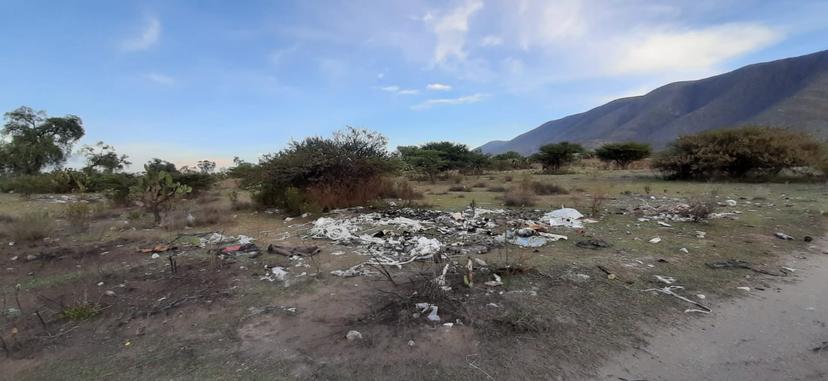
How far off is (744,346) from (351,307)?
2.91m

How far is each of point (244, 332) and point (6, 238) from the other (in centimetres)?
681

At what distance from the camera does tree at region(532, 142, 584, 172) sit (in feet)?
91.0

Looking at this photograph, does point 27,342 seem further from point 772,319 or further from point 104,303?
point 772,319

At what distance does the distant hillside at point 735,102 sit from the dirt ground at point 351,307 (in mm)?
68150

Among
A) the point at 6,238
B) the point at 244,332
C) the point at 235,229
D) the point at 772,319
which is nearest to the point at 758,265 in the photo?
the point at 772,319

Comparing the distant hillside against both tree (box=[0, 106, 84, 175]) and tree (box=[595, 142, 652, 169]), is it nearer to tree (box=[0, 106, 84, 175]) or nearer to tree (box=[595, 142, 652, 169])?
tree (box=[595, 142, 652, 169])

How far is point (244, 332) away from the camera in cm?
308

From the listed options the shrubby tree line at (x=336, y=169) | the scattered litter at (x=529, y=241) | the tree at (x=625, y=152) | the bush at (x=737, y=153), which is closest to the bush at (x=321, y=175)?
the shrubby tree line at (x=336, y=169)

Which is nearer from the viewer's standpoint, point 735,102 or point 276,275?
point 276,275

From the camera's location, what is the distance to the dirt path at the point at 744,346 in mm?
2385

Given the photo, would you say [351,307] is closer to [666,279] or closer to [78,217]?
[666,279]

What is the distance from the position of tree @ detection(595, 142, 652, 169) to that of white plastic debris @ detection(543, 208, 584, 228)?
75.6ft

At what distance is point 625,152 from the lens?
2747 centimetres

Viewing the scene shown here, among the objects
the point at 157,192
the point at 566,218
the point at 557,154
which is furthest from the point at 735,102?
the point at 157,192
